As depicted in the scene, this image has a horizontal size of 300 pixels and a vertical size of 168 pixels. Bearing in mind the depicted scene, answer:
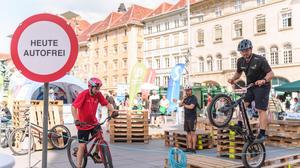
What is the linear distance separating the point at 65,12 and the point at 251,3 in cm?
2701

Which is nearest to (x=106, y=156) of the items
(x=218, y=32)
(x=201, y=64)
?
(x=218, y=32)

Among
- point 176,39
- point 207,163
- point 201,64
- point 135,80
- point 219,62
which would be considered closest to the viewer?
point 207,163

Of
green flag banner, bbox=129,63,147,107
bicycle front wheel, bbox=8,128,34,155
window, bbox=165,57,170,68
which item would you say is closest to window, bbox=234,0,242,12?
window, bbox=165,57,170,68

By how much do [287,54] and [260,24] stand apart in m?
5.43

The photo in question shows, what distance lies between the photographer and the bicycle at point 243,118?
6.59 m

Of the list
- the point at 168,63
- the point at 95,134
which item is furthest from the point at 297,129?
the point at 168,63

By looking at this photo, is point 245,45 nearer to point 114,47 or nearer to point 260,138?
point 260,138

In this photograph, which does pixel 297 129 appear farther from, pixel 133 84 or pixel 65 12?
pixel 65 12

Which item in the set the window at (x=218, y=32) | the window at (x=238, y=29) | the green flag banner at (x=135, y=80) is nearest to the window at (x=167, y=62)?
the window at (x=218, y=32)

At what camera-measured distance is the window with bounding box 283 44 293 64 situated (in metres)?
40.8

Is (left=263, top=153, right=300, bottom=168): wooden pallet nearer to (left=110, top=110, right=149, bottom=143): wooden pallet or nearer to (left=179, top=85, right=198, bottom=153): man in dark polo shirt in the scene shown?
(left=179, top=85, right=198, bottom=153): man in dark polo shirt

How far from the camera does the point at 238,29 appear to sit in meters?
47.5

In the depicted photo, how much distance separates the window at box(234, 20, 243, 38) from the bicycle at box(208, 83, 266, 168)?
41.9 m

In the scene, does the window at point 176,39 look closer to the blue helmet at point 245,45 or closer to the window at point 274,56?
the window at point 274,56
